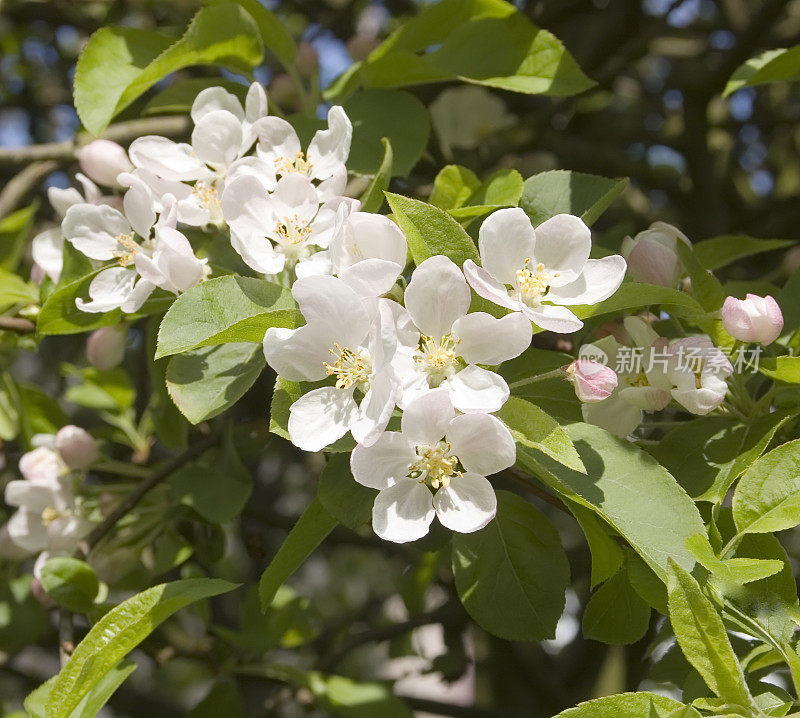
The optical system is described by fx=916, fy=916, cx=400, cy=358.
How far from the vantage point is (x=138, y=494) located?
4.81ft

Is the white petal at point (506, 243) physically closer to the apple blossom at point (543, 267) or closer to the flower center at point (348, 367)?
the apple blossom at point (543, 267)

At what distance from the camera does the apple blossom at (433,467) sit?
88 cm

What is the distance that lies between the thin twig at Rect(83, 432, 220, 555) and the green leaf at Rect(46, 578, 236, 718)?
47cm

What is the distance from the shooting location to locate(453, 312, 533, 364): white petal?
91 cm

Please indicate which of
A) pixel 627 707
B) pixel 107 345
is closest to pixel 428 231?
pixel 627 707

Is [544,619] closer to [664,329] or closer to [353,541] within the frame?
[664,329]

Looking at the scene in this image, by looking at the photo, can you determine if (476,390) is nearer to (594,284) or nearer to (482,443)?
(482,443)

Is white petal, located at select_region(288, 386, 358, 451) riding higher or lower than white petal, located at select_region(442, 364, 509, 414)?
lower

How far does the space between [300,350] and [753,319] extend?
507mm

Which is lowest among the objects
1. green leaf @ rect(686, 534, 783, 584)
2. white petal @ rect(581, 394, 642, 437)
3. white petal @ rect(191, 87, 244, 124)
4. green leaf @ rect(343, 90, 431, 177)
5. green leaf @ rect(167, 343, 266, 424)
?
white petal @ rect(581, 394, 642, 437)

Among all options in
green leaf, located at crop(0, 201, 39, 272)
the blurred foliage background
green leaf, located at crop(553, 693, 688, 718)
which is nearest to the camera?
green leaf, located at crop(553, 693, 688, 718)

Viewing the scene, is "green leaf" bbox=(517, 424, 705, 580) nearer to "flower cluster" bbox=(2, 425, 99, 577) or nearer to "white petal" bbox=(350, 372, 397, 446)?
"white petal" bbox=(350, 372, 397, 446)

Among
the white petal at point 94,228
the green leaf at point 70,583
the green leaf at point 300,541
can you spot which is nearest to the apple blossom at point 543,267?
the green leaf at point 300,541

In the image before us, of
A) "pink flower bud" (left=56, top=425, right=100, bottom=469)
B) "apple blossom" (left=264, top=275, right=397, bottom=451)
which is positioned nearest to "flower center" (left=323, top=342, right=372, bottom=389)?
"apple blossom" (left=264, top=275, right=397, bottom=451)
